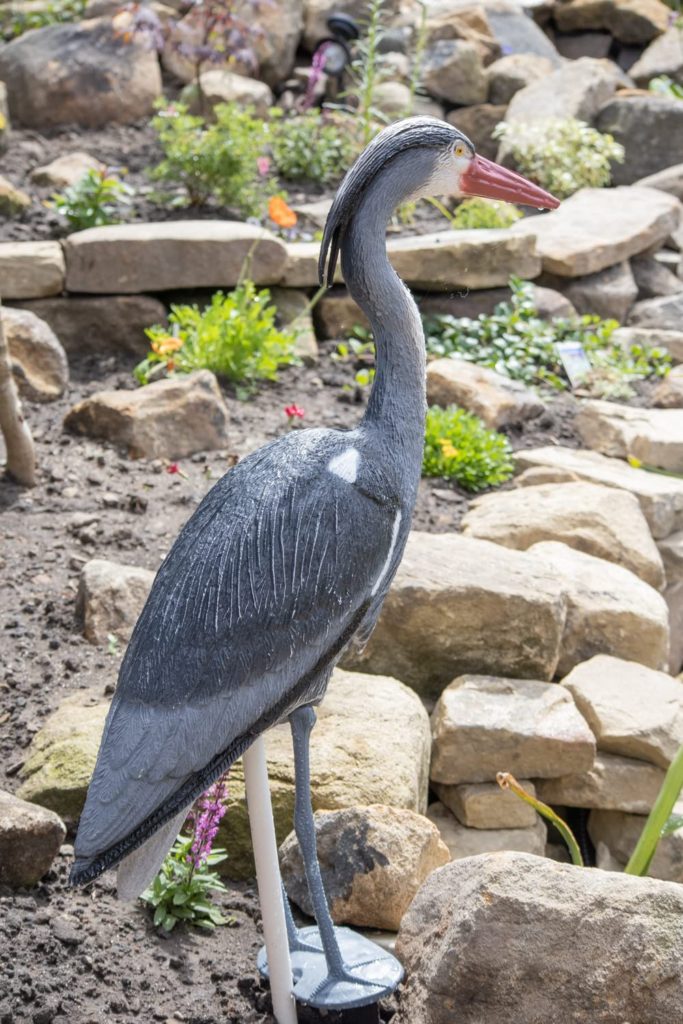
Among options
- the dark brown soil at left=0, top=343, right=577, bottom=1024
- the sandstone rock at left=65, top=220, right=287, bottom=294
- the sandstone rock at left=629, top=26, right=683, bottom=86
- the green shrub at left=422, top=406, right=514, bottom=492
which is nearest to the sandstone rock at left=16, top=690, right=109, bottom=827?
the dark brown soil at left=0, top=343, right=577, bottom=1024

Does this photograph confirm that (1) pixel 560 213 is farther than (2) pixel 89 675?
Yes

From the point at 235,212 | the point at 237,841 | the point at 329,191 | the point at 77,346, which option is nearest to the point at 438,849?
the point at 237,841

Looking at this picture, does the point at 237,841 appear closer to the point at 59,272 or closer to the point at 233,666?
the point at 233,666

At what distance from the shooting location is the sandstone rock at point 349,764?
10.6ft

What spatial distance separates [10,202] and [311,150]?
2.17 meters

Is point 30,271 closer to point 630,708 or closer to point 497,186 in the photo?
point 630,708

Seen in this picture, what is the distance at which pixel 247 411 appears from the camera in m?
5.60

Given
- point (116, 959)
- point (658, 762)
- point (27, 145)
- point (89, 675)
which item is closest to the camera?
point (116, 959)

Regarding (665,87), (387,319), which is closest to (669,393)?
(387,319)

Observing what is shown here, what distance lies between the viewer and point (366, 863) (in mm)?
2986

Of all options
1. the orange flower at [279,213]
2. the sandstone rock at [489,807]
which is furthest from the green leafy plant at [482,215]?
the sandstone rock at [489,807]

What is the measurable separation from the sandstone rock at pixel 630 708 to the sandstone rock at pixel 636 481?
49.4 inches

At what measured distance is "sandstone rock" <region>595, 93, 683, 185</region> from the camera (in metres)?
9.24

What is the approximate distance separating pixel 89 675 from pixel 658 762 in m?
1.84
